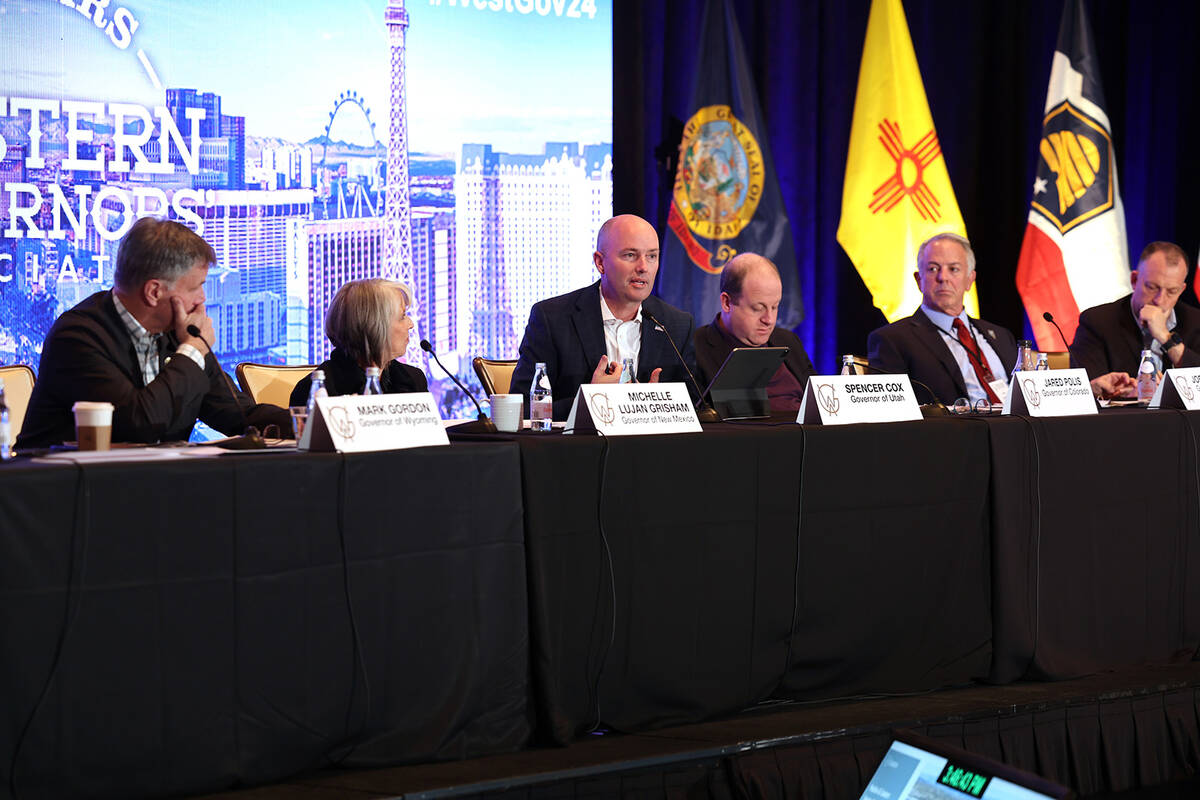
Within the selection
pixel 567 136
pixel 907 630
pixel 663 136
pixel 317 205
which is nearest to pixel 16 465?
pixel 907 630

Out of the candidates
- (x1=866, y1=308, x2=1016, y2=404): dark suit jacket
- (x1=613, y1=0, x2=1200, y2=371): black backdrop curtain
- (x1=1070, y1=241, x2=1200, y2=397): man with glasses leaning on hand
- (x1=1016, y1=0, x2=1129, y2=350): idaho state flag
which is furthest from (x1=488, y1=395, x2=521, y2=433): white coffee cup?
(x1=1016, y1=0, x2=1129, y2=350): idaho state flag

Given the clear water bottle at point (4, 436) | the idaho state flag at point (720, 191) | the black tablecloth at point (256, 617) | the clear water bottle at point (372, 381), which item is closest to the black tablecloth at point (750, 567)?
the black tablecloth at point (256, 617)

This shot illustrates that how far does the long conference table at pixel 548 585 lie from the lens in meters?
1.79

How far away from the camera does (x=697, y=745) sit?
7.31 ft

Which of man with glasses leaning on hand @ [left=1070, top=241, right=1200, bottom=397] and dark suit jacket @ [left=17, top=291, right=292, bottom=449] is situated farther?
man with glasses leaning on hand @ [left=1070, top=241, right=1200, bottom=397]

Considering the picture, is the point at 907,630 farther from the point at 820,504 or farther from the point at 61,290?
the point at 61,290

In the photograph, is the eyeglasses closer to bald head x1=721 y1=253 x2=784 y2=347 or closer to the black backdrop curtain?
bald head x1=721 y1=253 x2=784 y2=347

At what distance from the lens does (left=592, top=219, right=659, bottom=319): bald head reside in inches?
135

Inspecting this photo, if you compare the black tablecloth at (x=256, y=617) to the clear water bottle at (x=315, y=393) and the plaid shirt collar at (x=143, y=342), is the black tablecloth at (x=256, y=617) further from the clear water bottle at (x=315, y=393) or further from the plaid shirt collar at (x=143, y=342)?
the plaid shirt collar at (x=143, y=342)

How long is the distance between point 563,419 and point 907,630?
3.46ft

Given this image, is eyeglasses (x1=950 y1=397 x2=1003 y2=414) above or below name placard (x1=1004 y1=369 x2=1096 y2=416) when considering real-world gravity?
below

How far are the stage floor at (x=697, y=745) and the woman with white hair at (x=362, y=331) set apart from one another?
1049 millimetres

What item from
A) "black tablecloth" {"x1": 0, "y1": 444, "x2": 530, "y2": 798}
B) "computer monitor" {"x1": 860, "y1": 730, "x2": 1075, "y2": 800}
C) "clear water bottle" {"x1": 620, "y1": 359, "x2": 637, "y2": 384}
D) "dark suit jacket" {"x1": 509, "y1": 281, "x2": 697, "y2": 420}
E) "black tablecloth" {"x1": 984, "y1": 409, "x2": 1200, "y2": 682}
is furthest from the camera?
"dark suit jacket" {"x1": 509, "y1": 281, "x2": 697, "y2": 420}

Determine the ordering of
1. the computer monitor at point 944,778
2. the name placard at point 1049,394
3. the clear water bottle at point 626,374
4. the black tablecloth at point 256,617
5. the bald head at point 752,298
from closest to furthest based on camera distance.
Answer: the black tablecloth at point 256,617, the computer monitor at point 944,778, the name placard at point 1049,394, the clear water bottle at point 626,374, the bald head at point 752,298
